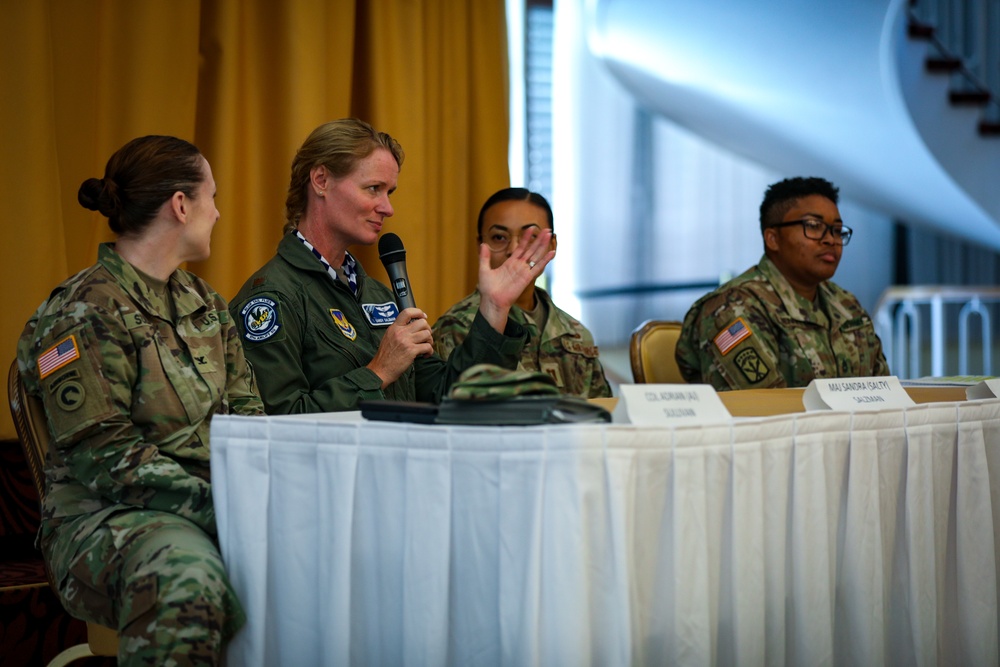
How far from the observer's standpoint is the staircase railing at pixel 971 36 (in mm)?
7101

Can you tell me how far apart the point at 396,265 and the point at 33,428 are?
829 mm

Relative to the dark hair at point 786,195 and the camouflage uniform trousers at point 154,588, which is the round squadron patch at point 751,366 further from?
the camouflage uniform trousers at point 154,588

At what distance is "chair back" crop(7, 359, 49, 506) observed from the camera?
68.2 inches

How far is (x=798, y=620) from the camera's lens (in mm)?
1473

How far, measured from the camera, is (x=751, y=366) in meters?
2.63

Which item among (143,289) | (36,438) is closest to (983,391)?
(143,289)

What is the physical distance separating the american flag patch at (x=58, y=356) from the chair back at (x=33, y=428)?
0.50 feet

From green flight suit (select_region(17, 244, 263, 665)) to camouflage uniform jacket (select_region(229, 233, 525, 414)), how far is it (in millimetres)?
258

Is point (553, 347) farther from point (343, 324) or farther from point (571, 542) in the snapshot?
point (571, 542)

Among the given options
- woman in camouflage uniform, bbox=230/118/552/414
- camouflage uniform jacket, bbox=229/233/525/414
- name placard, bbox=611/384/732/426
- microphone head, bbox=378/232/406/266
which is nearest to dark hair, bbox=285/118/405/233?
woman in camouflage uniform, bbox=230/118/552/414

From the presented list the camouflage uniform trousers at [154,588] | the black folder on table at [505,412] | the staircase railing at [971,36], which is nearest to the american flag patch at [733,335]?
the black folder on table at [505,412]

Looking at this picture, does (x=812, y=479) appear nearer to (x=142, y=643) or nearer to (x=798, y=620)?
(x=798, y=620)

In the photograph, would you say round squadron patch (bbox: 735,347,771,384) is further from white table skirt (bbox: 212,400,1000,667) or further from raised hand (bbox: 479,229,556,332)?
white table skirt (bbox: 212,400,1000,667)

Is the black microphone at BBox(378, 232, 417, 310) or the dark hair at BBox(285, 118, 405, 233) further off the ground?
the dark hair at BBox(285, 118, 405, 233)
